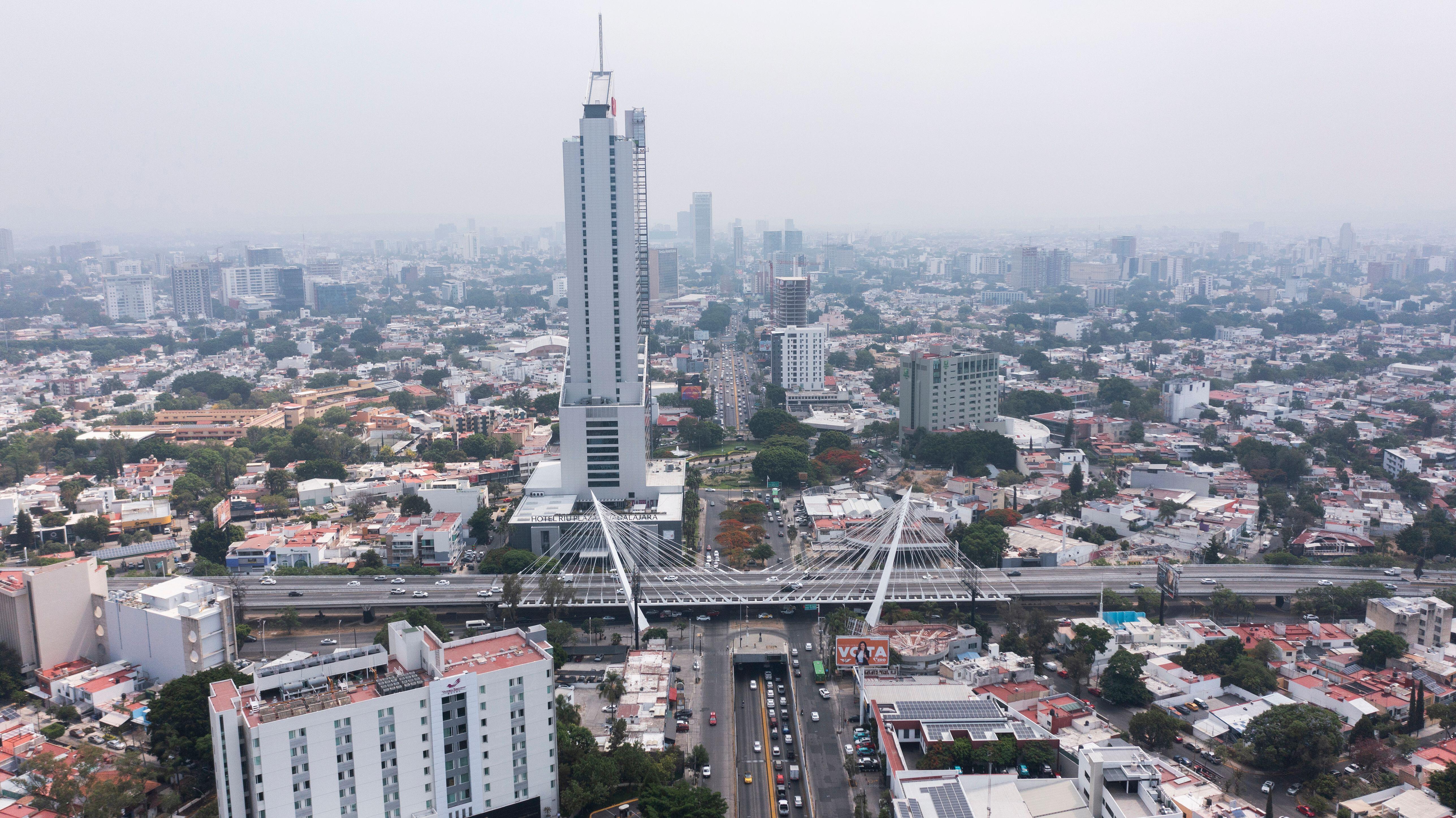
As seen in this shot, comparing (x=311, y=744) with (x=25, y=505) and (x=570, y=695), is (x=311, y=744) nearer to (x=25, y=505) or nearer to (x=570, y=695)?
(x=570, y=695)

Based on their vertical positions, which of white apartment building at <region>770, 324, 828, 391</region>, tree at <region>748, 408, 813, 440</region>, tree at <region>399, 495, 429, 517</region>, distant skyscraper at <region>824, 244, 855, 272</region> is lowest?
tree at <region>399, 495, 429, 517</region>

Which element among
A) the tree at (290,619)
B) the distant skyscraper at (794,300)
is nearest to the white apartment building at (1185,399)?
the distant skyscraper at (794,300)

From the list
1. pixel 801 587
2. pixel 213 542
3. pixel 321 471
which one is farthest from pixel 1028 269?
pixel 213 542

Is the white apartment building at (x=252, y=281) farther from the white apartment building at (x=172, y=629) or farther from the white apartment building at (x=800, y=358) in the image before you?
the white apartment building at (x=172, y=629)

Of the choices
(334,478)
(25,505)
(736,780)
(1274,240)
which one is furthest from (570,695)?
(1274,240)

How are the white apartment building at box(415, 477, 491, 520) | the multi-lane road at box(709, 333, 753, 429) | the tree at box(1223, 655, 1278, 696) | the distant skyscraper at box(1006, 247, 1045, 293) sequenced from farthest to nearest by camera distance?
the distant skyscraper at box(1006, 247, 1045, 293), the multi-lane road at box(709, 333, 753, 429), the white apartment building at box(415, 477, 491, 520), the tree at box(1223, 655, 1278, 696)

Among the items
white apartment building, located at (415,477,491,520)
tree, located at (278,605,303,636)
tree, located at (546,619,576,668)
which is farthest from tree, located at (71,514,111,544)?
tree, located at (546,619,576,668)

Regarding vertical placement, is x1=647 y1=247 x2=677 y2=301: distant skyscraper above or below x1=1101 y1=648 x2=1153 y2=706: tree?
above

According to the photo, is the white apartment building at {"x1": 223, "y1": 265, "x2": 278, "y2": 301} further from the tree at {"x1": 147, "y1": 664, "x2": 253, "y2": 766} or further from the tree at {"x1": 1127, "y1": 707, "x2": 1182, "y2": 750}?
the tree at {"x1": 1127, "y1": 707, "x2": 1182, "y2": 750}

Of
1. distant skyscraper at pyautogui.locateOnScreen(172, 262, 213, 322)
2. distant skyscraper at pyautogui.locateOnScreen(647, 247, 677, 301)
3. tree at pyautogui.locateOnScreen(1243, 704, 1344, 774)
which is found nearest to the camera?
tree at pyautogui.locateOnScreen(1243, 704, 1344, 774)
